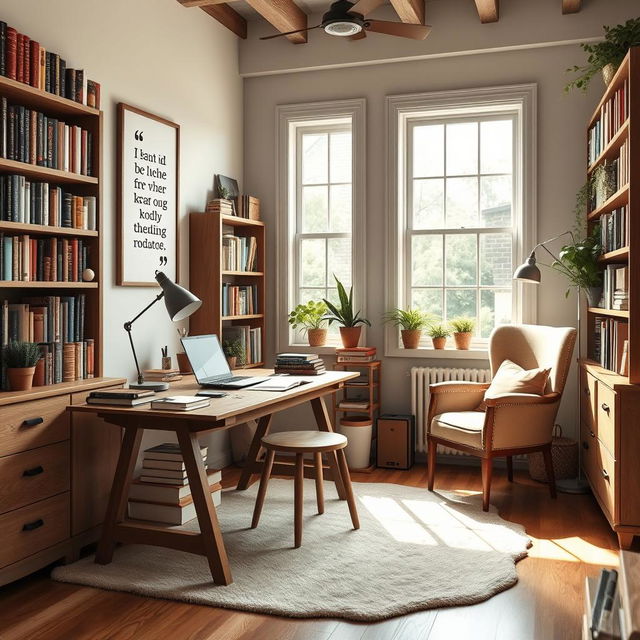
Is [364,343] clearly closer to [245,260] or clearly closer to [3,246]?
[245,260]

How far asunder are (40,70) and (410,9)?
251 cm

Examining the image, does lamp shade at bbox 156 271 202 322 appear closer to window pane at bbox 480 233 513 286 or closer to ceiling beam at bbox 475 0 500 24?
window pane at bbox 480 233 513 286

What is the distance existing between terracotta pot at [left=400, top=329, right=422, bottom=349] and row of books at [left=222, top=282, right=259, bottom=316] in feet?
3.68

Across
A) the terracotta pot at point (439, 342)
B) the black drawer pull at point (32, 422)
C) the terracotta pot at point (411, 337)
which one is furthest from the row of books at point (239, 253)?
the black drawer pull at point (32, 422)

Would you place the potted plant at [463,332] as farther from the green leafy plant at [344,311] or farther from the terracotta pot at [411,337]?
the green leafy plant at [344,311]

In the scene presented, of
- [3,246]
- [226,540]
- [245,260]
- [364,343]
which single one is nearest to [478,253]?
[364,343]

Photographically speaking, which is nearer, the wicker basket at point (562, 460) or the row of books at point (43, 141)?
the row of books at point (43, 141)

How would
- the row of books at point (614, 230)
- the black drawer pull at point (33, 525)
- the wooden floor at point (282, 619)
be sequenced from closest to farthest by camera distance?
the wooden floor at point (282, 619), the black drawer pull at point (33, 525), the row of books at point (614, 230)

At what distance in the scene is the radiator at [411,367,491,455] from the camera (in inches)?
193

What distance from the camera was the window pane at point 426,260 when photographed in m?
5.18

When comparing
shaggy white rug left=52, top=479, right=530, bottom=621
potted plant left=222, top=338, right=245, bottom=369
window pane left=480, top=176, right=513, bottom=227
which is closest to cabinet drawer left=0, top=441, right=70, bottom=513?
shaggy white rug left=52, top=479, right=530, bottom=621

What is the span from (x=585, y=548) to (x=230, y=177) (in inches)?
137

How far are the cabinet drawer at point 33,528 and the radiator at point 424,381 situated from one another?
2.64m

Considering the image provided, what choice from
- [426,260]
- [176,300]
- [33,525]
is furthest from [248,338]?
[33,525]
